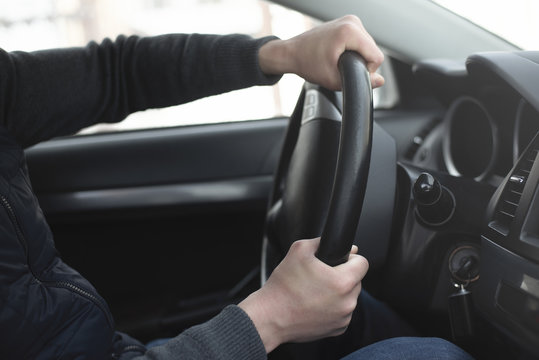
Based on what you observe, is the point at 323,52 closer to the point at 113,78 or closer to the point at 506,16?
the point at 113,78

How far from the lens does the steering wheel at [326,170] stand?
25.3 inches

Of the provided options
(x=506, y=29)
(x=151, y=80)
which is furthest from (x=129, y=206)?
(x=506, y=29)

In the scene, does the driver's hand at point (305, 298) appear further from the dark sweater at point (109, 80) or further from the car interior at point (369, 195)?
the dark sweater at point (109, 80)

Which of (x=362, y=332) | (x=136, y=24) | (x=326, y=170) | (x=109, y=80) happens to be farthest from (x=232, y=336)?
(x=136, y=24)

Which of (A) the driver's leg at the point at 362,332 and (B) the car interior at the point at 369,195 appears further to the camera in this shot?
(A) the driver's leg at the point at 362,332

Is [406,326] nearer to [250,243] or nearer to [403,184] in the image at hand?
[403,184]

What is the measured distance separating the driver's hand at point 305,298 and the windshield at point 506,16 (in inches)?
25.6

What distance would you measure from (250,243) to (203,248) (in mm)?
120

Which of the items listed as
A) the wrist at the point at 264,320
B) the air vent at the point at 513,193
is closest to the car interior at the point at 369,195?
the air vent at the point at 513,193

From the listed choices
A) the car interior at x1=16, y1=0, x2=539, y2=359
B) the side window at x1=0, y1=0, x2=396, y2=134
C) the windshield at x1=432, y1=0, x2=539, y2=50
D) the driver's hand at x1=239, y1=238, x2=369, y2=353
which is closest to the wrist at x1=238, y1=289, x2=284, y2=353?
the driver's hand at x1=239, y1=238, x2=369, y2=353

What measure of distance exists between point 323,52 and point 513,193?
30cm

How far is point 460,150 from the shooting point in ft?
3.61

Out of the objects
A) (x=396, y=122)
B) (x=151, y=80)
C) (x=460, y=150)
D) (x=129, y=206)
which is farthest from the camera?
(x=129, y=206)

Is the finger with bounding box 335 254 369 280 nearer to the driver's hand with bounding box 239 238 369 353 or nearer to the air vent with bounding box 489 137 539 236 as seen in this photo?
the driver's hand with bounding box 239 238 369 353
